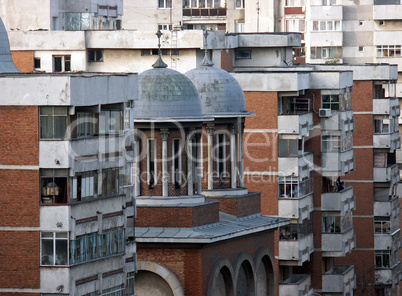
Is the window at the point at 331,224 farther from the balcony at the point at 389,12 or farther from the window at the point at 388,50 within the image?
the balcony at the point at 389,12

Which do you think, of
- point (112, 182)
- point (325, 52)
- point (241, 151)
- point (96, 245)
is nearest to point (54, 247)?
point (96, 245)

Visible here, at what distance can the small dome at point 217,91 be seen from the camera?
7375cm

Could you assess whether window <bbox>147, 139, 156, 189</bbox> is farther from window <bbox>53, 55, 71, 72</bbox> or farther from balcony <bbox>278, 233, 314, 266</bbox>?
window <bbox>53, 55, 71, 72</bbox>

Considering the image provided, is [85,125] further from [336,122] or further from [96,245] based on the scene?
[336,122]

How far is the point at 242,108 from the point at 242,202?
15.4 ft

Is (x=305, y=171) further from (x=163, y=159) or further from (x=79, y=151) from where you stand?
(x=79, y=151)

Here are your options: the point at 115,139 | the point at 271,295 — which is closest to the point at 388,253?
the point at 271,295

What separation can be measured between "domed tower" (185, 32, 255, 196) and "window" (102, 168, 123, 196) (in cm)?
1707

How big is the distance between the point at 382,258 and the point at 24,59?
85.4ft

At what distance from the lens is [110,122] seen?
181 feet

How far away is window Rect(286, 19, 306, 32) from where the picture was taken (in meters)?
140

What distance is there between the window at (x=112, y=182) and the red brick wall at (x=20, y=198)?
374 centimetres

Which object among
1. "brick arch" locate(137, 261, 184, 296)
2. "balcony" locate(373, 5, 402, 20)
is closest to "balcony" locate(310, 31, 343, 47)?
"balcony" locate(373, 5, 402, 20)

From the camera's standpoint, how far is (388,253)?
318ft
